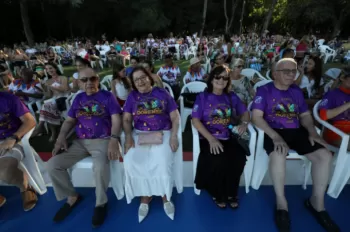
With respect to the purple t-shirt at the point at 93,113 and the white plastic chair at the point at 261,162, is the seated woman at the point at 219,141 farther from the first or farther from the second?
the purple t-shirt at the point at 93,113

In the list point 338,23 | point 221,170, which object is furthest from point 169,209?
point 338,23

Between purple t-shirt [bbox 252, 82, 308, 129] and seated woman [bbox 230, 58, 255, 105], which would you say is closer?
purple t-shirt [bbox 252, 82, 308, 129]

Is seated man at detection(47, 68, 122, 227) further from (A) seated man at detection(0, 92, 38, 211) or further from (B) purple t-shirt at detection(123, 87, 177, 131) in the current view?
(A) seated man at detection(0, 92, 38, 211)

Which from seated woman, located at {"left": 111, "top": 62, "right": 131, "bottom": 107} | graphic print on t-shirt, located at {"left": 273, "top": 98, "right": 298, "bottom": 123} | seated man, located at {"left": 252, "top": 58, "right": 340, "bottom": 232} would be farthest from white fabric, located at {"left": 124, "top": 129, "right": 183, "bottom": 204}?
seated woman, located at {"left": 111, "top": 62, "right": 131, "bottom": 107}

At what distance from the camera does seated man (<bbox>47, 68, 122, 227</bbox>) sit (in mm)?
1854

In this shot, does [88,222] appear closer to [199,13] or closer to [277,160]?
[277,160]

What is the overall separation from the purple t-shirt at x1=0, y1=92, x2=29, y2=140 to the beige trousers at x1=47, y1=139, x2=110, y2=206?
559mm

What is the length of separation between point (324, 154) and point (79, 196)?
2.14m

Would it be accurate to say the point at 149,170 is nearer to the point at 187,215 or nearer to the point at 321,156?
the point at 187,215

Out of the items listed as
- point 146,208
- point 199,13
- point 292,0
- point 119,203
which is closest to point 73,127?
point 119,203

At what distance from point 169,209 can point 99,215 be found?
583mm

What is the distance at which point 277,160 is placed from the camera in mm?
1788

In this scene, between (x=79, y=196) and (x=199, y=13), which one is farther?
(x=199, y=13)

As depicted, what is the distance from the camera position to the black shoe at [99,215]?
182cm
